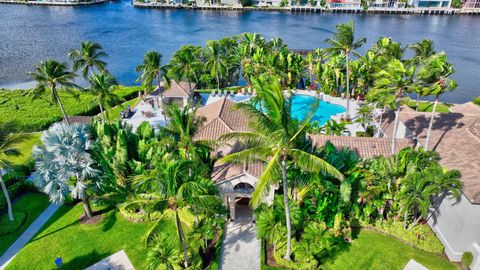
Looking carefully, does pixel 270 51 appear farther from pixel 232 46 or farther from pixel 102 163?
pixel 102 163

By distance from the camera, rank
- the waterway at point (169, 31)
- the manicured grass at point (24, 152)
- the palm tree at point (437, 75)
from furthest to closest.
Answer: the waterway at point (169, 31), the manicured grass at point (24, 152), the palm tree at point (437, 75)

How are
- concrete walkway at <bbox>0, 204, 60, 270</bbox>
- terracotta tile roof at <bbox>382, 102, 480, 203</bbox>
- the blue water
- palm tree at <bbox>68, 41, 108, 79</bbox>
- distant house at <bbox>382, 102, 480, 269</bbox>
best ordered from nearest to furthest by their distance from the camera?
distant house at <bbox>382, 102, 480, 269</bbox> < terracotta tile roof at <bbox>382, 102, 480, 203</bbox> < concrete walkway at <bbox>0, 204, 60, 270</bbox> < palm tree at <bbox>68, 41, 108, 79</bbox> < the blue water

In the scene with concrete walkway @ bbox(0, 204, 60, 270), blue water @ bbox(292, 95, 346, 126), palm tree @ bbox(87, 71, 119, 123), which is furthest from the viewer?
blue water @ bbox(292, 95, 346, 126)

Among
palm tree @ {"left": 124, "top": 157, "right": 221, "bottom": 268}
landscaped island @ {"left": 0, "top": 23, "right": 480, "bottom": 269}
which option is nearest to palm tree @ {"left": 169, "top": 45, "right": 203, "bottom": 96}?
landscaped island @ {"left": 0, "top": 23, "right": 480, "bottom": 269}

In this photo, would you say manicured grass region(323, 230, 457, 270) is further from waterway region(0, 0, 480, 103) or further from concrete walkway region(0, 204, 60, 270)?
waterway region(0, 0, 480, 103)

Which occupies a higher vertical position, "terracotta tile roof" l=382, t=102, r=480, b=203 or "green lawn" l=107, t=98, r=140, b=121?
"terracotta tile roof" l=382, t=102, r=480, b=203

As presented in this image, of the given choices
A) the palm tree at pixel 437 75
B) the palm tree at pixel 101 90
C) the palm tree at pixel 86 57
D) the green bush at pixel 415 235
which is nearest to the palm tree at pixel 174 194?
the green bush at pixel 415 235

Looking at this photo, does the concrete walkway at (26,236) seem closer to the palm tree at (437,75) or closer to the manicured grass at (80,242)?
the manicured grass at (80,242)
